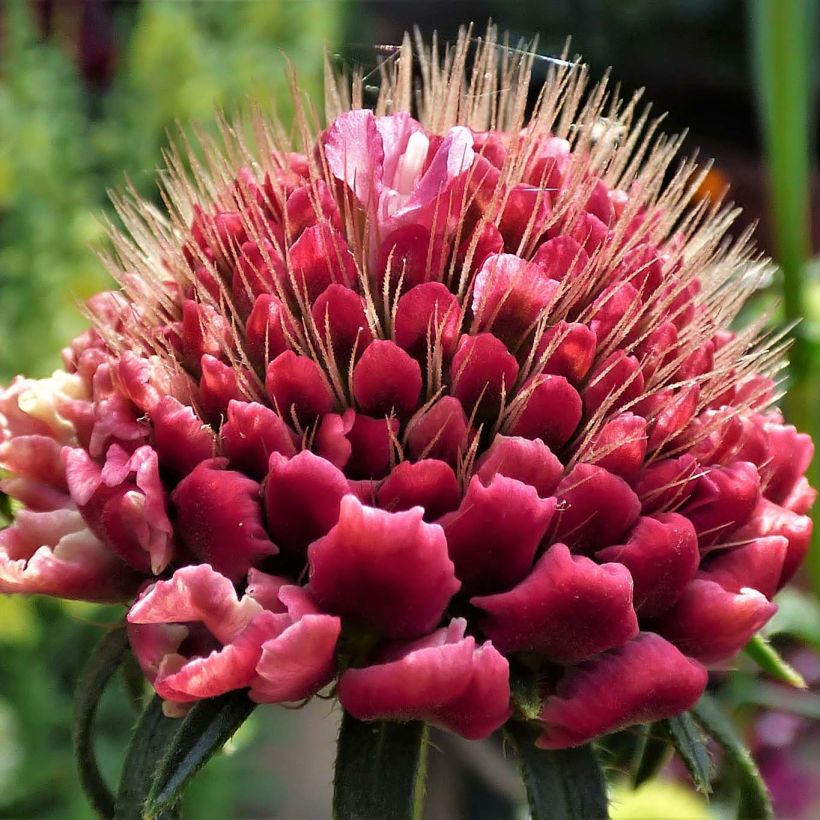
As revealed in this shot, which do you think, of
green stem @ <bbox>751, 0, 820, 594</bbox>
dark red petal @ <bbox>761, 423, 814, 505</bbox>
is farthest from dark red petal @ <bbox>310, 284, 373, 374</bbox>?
green stem @ <bbox>751, 0, 820, 594</bbox>

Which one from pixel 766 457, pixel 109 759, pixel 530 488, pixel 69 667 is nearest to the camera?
pixel 530 488

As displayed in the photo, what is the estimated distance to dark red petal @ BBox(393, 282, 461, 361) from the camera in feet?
1.46

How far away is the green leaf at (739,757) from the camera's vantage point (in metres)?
0.51

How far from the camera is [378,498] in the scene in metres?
0.43

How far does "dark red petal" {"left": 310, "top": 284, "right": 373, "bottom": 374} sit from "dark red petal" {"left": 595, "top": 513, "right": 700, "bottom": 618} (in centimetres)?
14

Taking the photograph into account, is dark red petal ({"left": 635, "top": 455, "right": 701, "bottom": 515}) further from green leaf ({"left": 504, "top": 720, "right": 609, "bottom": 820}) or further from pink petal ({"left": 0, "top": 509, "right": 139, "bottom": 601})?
pink petal ({"left": 0, "top": 509, "right": 139, "bottom": 601})

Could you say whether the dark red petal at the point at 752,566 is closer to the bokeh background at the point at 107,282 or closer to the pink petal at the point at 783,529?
the pink petal at the point at 783,529

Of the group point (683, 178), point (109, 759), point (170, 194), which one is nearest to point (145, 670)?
point (170, 194)

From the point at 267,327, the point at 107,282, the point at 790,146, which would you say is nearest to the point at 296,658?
the point at 267,327

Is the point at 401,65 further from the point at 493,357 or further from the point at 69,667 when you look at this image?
the point at 69,667

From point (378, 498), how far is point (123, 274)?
201 millimetres

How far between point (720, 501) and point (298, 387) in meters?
0.20

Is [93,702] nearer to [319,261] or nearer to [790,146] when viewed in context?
[319,261]

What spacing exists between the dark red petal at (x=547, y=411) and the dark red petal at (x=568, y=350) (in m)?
0.01
